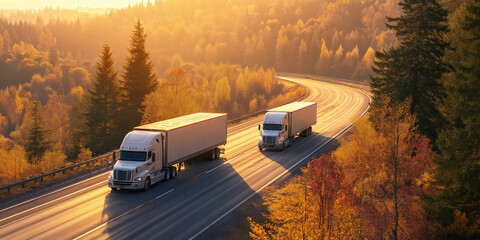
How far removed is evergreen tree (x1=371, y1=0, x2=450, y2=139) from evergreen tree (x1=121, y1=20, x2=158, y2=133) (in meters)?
35.3

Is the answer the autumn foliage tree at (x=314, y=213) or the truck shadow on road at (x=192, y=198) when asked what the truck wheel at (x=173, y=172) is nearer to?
the truck shadow on road at (x=192, y=198)

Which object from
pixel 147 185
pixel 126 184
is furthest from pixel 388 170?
pixel 126 184

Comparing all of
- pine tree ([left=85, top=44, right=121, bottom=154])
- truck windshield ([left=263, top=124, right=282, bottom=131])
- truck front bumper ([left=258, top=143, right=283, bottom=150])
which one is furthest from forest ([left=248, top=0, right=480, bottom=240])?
pine tree ([left=85, top=44, right=121, bottom=154])

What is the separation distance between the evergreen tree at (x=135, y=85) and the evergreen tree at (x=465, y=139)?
4462 cm

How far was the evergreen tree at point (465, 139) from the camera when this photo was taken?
73.8ft

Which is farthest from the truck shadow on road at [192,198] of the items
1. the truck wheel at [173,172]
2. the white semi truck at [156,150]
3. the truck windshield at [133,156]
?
the truck windshield at [133,156]

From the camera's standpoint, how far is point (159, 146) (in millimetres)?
A: 32750

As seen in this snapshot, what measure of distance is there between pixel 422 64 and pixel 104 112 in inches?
1642

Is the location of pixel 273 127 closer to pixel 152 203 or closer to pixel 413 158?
pixel 413 158

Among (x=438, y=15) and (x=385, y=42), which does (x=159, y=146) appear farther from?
(x=385, y=42)

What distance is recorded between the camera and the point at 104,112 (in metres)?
60.0

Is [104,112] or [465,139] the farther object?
[104,112]

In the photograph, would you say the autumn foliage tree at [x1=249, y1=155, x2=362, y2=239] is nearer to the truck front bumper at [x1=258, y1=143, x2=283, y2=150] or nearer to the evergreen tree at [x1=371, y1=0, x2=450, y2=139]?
the truck front bumper at [x1=258, y1=143, x2=283, y2=150]

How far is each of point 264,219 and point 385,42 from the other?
618 feet
